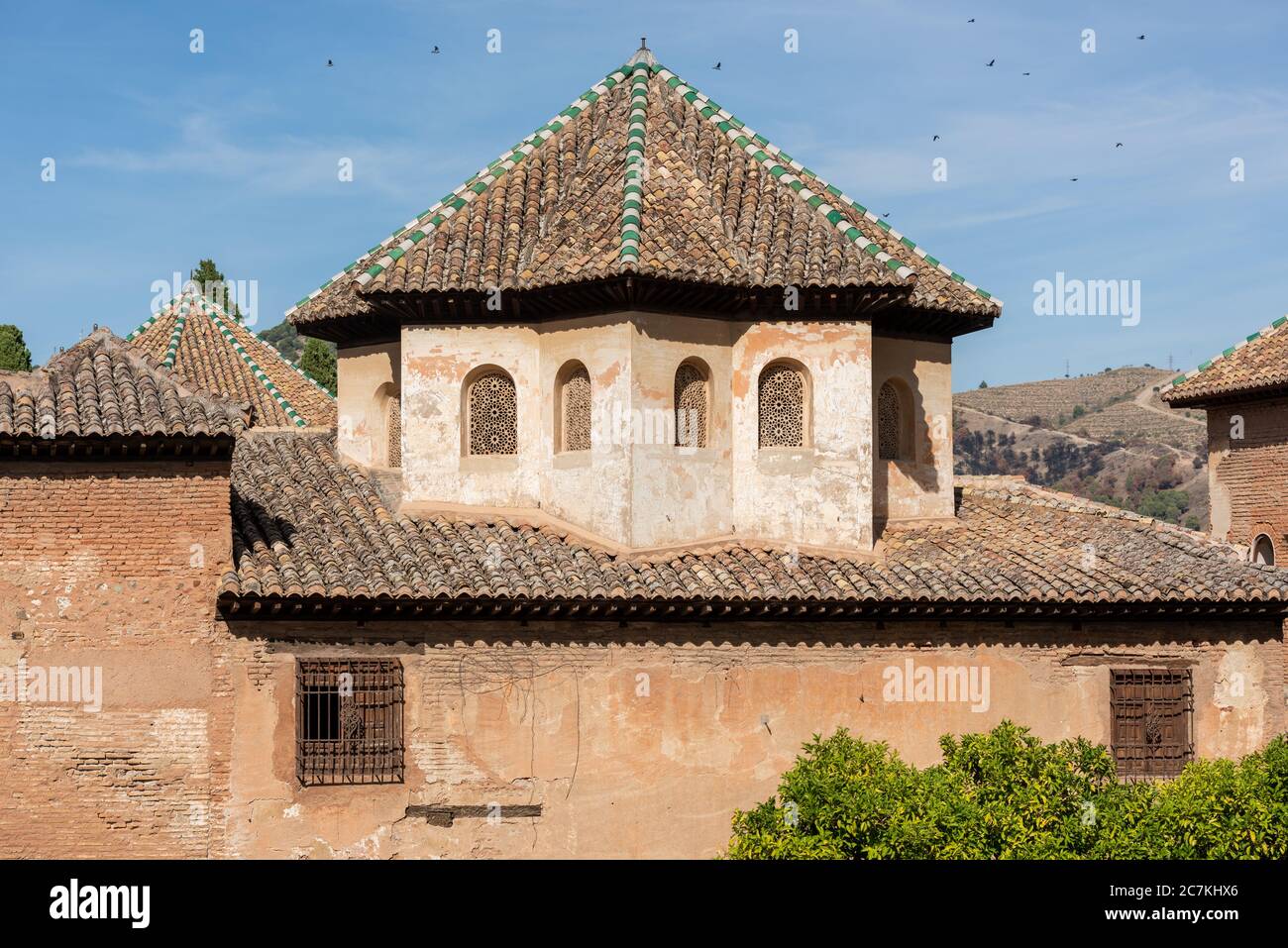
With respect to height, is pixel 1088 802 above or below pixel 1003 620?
below

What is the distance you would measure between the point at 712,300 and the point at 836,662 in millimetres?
3994

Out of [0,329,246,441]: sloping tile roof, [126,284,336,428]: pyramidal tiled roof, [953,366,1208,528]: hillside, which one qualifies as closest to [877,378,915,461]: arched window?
[0,329,246,441]: sloping tile roof

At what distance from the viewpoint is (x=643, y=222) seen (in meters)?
16.6

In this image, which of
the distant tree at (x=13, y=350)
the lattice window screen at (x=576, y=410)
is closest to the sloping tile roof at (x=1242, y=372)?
the lattice window screen at (x=576, y=410)

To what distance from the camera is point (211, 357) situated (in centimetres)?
2606

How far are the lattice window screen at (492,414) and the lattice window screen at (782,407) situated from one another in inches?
108

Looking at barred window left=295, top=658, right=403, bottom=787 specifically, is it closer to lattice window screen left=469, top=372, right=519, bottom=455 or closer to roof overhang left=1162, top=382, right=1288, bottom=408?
lattice window screen left=469, top=372, right=519, bottom=455

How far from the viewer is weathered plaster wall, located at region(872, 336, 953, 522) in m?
18.5

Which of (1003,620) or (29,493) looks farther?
(1003,620)

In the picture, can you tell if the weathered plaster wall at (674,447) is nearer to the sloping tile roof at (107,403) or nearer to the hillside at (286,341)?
the sloping tile roof at (107,403)

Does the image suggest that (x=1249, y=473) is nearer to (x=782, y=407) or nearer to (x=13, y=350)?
(x=782, y=407)

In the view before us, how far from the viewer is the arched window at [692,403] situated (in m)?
16.9

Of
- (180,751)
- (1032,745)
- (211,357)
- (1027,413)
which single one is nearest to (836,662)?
(1032,745)
